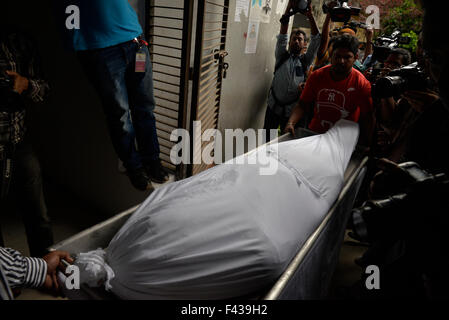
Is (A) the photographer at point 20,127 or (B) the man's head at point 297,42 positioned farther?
(B) the man's head at point 297,42

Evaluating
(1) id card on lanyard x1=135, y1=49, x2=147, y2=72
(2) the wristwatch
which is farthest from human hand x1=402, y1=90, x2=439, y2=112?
(2) the wristwatch

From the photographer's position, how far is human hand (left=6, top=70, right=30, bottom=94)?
1273 millimetres

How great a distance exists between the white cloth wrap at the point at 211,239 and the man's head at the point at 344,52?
1312mm

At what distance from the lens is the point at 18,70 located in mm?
1347

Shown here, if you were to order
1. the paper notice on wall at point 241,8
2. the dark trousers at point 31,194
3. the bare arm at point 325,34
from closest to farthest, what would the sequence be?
the dark trousers at point 31,194, the bare arm at point 325,34, the paper notice on wall at point 241,8

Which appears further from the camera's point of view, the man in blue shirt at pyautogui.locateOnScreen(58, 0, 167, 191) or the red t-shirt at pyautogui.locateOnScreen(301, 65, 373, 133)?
the red t-shirt at pyautogui.locateOnScreen(301, 65, 373, 133)

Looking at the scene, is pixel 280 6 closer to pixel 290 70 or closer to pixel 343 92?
pixel 290 70

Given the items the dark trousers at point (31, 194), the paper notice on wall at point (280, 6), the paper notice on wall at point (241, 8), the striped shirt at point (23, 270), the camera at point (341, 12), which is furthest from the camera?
the paper notice on wall at point (280, 6)

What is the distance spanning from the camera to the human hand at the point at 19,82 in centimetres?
127

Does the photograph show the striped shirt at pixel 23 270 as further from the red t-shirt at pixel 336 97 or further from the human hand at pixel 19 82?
the red t-shirt at pixel 336 97

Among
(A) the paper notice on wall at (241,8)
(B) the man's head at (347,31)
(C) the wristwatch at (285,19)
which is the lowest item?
(B) the man's head at (347,31)

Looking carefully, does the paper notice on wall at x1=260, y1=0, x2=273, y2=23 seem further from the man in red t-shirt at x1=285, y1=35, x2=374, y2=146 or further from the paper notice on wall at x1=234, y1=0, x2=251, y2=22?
the man in red t-shirt at x1=285, y1=35, x2=374, y2=146

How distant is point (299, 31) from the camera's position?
2.95 metres

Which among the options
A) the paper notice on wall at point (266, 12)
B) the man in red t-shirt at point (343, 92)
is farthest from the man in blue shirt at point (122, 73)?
the paper notice on wall at point (266, 12)
